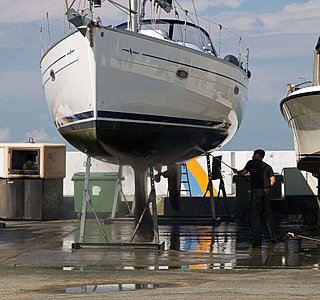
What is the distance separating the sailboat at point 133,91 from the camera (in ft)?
39.7

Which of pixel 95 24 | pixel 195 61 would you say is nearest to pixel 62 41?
pixel 95 24

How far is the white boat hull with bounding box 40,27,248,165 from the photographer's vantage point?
12.1 m

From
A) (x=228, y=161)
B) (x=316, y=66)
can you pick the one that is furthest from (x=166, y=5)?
(x=228, y=161)

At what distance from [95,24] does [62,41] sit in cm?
99

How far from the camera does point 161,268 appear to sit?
1068 cm

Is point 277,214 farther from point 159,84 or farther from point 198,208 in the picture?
point 159,84

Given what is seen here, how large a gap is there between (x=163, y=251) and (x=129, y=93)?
8.12 ft

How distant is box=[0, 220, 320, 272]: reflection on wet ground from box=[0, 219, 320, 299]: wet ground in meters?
0.01

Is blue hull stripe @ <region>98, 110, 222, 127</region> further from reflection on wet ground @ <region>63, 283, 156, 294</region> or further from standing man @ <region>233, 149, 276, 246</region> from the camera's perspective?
reflection on wet ground @ <region>63, 283, 156, 294</region>

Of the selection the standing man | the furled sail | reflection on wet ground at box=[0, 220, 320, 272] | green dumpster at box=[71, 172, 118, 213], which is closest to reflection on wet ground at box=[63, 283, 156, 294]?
reflection on wet ground at box=[0, 220, 320, 272]

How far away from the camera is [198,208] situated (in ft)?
63.4

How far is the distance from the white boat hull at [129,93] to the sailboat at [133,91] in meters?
0.01

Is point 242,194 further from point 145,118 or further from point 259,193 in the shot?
point 145,118

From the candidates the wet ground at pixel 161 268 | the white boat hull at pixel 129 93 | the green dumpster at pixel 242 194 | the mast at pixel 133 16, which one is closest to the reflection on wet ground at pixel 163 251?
the wet ground at pixel 161 268
